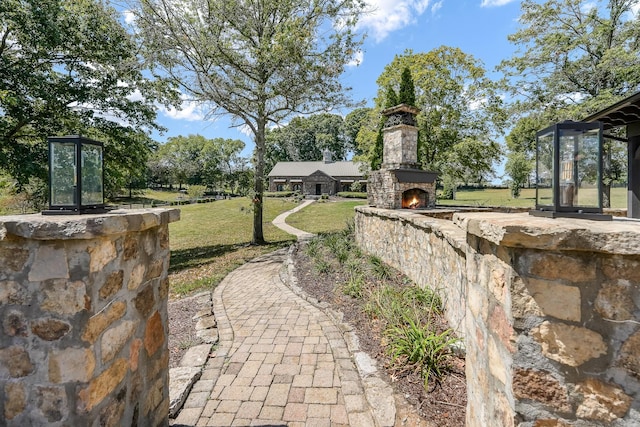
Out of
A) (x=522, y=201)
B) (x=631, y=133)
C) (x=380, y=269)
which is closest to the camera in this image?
(x=631, y=133)

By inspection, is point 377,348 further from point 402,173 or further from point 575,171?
point 402,173

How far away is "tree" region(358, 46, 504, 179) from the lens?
15.0 m

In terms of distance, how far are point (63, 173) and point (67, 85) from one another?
8.89 metres

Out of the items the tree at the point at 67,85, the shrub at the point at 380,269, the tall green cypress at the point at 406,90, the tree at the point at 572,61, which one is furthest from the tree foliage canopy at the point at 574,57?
the tree at the point at 67,85

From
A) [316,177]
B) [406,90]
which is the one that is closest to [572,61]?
[406,90]

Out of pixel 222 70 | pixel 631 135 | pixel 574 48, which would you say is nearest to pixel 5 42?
pixel 222 70

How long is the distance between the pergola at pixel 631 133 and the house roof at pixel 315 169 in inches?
1359

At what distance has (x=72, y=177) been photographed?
2.01 metres

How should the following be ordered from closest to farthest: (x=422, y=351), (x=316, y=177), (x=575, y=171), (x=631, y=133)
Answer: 1. (x=575, y=171)
2. (x=422, y=351)
3. (x=631, y=133)
4. (x=316, y=177)

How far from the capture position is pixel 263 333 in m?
4.14

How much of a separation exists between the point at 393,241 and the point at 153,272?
18.0ft

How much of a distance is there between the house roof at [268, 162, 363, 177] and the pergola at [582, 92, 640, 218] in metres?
34.5

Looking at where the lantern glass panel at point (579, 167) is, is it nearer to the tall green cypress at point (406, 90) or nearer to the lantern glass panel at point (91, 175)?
the lantern glass panel at point (91, 175)

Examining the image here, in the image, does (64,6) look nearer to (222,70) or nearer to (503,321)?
(222,70)
